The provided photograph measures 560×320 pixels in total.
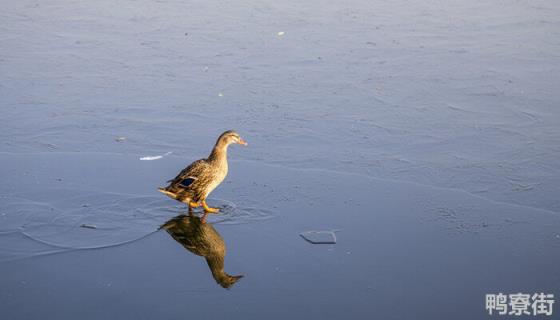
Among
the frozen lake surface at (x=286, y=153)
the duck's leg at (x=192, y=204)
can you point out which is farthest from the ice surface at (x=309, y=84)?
the duck's leg at (x=192, y=204)

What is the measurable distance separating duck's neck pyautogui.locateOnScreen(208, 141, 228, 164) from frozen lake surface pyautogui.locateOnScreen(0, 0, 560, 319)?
0.34 m

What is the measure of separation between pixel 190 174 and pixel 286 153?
1.30m

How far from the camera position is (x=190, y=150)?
7934mm

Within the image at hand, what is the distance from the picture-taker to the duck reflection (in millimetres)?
5529

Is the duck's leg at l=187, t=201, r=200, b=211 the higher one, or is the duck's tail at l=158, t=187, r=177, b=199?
the duck's tail at l=158, t=187, r=177, b=199

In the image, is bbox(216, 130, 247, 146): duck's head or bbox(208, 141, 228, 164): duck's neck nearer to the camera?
bbox(208, 141, 228, 164): duck's neck

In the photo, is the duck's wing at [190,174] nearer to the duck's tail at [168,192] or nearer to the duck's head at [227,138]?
the duck's tail at [168,192]

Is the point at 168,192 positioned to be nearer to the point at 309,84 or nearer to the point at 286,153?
the point at 286,153

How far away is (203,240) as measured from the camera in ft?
20.3

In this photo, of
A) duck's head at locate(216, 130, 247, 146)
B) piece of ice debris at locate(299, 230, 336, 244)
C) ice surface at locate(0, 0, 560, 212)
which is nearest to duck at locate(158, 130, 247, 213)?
duck's head at locate(216, 130, 247, 146)

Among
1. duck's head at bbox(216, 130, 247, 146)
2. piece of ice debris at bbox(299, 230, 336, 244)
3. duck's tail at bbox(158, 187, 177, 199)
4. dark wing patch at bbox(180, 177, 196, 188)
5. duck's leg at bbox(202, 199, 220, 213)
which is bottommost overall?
piece of ice debris at bbox(299, 230, 336, 244)

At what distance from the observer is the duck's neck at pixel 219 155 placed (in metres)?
6.98

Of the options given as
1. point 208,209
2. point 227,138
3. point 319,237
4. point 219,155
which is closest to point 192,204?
point 208,209

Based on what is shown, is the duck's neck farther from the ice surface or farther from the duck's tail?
the ice surface
